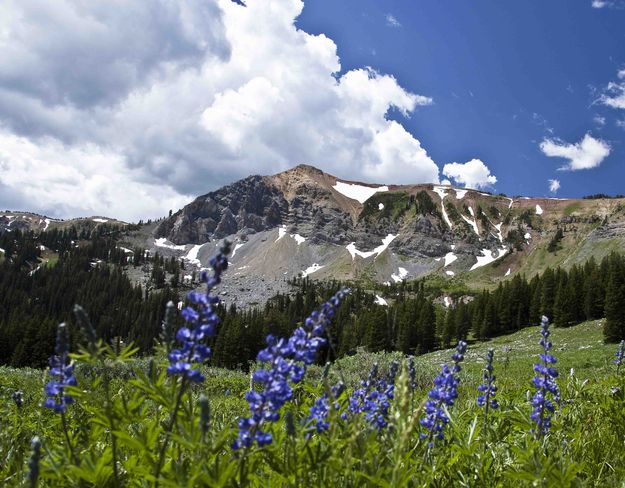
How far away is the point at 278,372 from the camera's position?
7.66 feet

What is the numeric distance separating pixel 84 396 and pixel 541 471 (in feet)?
9.33

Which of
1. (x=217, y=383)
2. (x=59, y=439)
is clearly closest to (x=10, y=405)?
(x=59, y=439)

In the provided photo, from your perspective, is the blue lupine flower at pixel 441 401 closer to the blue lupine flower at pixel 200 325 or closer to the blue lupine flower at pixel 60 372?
the blue lupine flower at pixel 200 325

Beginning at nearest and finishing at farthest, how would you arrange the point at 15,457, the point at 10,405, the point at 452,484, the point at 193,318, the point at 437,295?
1. the point at 193,318
2. the point at 452,484
3. the point at 15,457
4. the point at 10,405
5. the point at 437,295

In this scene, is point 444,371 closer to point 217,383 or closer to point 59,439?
point 59,439

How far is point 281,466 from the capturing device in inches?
99.7

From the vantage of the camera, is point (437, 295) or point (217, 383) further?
point (437, 295)

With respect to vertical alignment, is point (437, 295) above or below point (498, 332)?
above

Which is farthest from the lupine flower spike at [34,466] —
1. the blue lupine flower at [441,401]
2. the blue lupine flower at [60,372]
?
the blue lupine flower at [441,401]

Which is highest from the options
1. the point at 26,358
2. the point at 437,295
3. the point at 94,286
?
the point at 437,295

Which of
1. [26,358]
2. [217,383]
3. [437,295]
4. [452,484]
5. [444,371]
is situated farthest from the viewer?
[437,295]

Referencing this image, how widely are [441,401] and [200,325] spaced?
262 cm

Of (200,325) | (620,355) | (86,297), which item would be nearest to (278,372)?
(200,325)

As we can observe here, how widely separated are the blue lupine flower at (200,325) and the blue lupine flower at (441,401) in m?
2.36
